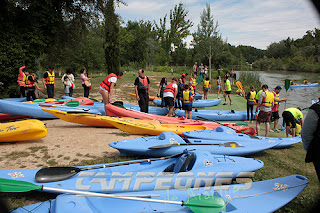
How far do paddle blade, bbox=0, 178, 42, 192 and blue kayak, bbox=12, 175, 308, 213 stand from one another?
260 millimetres

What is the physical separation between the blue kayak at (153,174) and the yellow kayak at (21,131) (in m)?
1.89

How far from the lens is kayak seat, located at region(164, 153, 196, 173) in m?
3.85

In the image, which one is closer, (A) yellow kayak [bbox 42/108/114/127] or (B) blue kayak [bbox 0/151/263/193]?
(B) blue kayak [bbox 0/151/263/193]

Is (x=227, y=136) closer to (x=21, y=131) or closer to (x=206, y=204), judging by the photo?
(x=206, y=204)

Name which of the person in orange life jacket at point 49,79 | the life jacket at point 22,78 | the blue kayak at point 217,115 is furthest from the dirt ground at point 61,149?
the blue kayak at point 217,115

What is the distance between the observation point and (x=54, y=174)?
3430 mm

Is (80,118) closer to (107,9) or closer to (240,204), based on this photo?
(240,204)

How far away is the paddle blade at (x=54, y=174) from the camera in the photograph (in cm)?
333

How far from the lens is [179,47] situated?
134 feet

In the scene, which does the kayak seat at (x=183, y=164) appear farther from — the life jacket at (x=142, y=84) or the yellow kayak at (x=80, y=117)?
the life jacket at (x=142, y=84)

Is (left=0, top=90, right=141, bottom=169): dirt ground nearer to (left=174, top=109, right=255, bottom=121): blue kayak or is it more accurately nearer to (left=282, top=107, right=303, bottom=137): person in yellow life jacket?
(left=174, top=109, right=255, bottom=121): blue kayak

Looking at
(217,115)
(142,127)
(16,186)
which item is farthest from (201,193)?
(217,115)

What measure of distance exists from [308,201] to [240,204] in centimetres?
131

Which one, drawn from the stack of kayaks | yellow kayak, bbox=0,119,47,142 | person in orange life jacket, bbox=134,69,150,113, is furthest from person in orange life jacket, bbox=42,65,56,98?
the stack of kayaks
